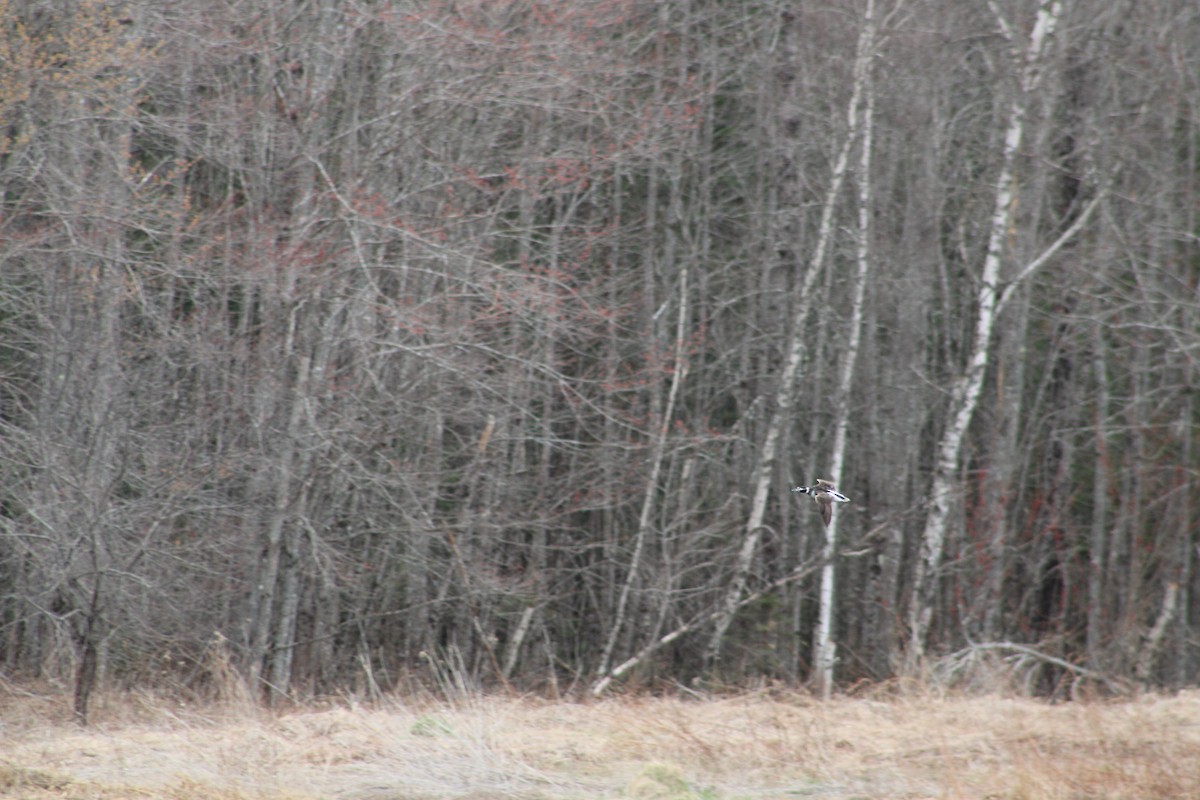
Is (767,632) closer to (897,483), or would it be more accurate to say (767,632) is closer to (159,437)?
(897,483)

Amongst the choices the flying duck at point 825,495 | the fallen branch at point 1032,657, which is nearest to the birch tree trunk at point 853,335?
the fallen branch at point 1032,657

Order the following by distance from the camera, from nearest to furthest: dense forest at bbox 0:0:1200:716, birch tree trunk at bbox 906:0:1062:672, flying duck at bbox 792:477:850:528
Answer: flying duck at bbox 792:477:850:528 → dense forest at bbox 0:0:1200:716 → birch tree trunk at bbox 906:0:1062:672

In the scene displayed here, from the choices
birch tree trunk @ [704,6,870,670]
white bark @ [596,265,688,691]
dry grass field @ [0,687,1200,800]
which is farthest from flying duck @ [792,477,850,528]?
birch tree trunk @ [704,6,870,670]

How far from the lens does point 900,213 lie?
46.9ft

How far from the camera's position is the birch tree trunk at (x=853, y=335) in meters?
11.9

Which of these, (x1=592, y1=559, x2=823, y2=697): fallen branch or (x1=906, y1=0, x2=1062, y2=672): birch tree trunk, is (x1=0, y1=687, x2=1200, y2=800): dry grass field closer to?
(x1=592, y1=559, x2=823, y2=697): fallen branch

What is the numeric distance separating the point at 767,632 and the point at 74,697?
7.00m

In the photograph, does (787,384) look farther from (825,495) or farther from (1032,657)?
(825,495)

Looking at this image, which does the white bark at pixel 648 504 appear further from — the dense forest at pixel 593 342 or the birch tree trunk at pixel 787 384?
the birch tree trunk at pixel 787 384

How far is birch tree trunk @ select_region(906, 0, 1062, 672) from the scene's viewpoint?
11.7m

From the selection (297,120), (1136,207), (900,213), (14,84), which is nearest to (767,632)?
(900,213)

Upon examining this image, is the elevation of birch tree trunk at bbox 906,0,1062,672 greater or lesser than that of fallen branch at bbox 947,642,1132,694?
greater

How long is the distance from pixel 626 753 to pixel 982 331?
260 inches

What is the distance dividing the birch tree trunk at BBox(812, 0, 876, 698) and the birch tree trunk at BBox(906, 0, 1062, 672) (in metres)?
0.87
